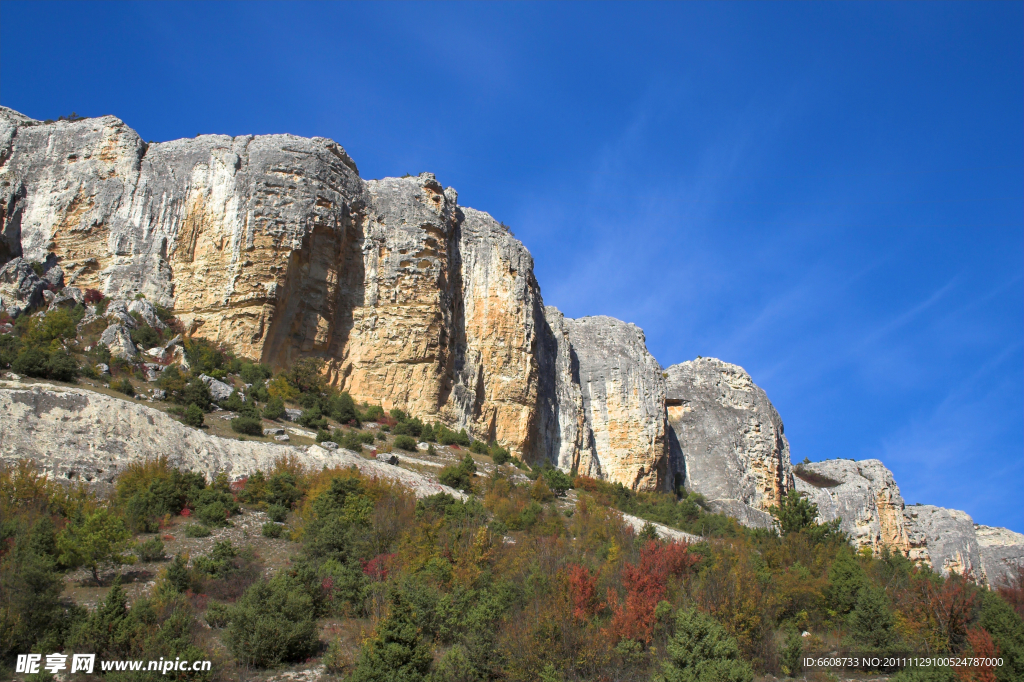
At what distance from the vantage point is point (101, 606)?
10742mm

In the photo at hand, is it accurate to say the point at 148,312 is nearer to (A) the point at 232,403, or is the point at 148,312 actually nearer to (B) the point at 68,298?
(B) the point at 68,298

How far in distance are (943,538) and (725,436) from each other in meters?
14.5

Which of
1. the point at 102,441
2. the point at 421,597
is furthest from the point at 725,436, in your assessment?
the point at 421,597

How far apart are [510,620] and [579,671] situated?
137 centimetres

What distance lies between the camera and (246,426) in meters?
22.2

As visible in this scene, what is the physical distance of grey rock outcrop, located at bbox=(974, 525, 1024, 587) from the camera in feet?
137

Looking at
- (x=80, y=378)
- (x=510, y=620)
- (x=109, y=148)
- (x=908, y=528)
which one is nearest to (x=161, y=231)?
(x=109, y=148)

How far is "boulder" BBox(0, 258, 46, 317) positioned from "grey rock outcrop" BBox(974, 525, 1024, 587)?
48123 millimetres

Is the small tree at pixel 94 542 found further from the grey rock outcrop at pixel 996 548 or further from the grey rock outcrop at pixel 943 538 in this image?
the grey rock outcrop at pixel 996 548

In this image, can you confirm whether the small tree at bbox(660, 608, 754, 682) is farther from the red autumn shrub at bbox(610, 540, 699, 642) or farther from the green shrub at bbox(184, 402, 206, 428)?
the green shrub at bbox(184, 402, 206, 428)

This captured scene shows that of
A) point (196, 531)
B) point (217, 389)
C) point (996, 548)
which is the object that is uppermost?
point (217, 389)

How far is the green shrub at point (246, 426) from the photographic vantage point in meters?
22.0

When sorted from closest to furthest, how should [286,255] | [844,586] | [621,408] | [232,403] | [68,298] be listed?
[844,586] < [232,403] < [68,298] < [286,255] < [621,408]

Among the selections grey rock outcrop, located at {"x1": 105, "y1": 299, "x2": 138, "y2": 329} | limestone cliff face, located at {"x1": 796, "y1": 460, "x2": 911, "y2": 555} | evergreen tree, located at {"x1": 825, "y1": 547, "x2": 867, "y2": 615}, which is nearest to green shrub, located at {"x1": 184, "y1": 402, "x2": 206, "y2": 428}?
grey rock outcrop, located at {"x1": 105, "y1": 299, "x2": 138, "y2": 329}
